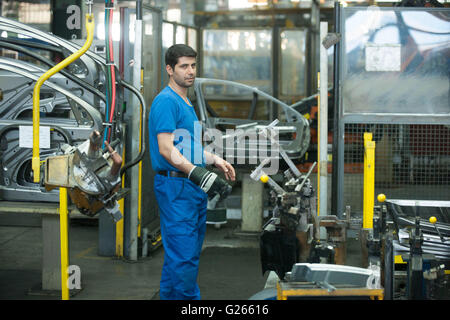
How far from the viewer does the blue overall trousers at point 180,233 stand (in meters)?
3.88

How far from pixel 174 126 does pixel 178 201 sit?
49 centimetres

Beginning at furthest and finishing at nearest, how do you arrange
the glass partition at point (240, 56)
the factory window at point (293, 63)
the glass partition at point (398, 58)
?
the glass partition at point (240, 56)
the factory window at point (293, 63)
the glass partition at point (398, 58)

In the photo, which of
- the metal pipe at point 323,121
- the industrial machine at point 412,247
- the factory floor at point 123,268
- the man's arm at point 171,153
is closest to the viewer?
the industrial machine at point 412,247

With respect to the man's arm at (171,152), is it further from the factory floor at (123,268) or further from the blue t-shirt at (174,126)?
the factory floor at (123,268)

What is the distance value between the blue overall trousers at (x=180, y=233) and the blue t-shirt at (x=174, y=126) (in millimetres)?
144

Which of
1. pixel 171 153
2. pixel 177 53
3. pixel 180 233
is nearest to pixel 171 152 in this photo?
pixel 171 153

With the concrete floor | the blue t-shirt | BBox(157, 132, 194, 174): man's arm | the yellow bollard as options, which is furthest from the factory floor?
BBox(157, 132, 194, 174): man's arm

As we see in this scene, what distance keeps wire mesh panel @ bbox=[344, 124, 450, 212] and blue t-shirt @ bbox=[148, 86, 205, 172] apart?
249 centimetres

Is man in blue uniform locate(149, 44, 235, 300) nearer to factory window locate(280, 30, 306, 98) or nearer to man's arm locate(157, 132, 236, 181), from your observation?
man's arm locate(157, 132, 236, 181)

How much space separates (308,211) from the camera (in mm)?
3896

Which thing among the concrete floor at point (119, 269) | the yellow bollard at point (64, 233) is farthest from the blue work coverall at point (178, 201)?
the concrete floor at point (119, 269)

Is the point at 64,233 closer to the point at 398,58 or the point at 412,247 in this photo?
the point at 412,247

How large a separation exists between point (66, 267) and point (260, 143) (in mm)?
2749
